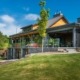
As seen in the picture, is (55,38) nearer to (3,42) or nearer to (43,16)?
(43,16)

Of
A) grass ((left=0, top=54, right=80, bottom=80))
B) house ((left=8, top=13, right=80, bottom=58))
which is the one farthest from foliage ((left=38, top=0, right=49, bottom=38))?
grass ((left=0, top=54, right=80, bottom=80))

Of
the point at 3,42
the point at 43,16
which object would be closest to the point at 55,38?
the point at 43,16

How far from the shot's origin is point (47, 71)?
1355cm

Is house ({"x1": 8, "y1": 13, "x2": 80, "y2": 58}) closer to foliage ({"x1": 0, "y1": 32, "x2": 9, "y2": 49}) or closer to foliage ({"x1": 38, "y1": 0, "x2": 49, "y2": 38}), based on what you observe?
foliage ({"x1": 38, "y1": 0, "x2": 49, "y2": 38})

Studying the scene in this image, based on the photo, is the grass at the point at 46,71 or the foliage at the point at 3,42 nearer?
the grass at the point at 46,71

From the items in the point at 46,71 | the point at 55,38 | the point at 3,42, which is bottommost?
the point at 46,71

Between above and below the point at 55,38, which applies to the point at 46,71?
below

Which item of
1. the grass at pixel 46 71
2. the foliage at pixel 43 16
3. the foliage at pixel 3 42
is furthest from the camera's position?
the foliage at pixel 3 42

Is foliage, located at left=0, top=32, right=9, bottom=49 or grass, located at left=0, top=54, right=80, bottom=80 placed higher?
foliage, located at left=0, top=32, right=9, bottom=49

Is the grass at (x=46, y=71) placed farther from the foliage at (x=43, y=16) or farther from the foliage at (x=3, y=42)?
the foliage at (x=3, y=42)

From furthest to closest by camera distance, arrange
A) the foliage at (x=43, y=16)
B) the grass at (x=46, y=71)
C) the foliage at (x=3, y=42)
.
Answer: the foliage at (x=3, y=42)
the foliage at (x=43, y=16)
the grass at (x=46, y=71)

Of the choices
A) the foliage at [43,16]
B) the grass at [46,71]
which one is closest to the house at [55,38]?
the foliage at [43,16]

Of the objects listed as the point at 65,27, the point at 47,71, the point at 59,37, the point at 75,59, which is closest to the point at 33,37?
the point at 59,37

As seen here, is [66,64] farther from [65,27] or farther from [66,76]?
[65,27]
